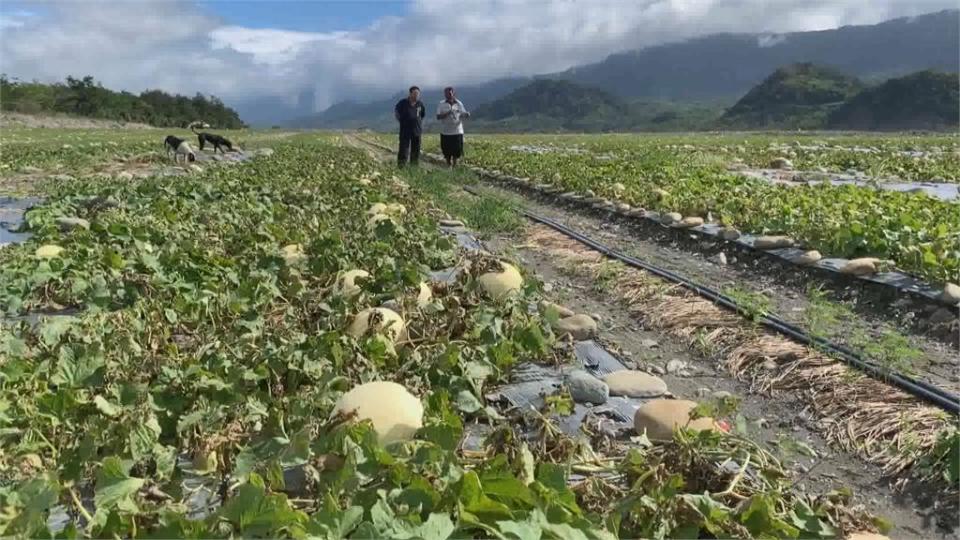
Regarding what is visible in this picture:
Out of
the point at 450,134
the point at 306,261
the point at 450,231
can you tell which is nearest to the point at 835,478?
the point at 306,261

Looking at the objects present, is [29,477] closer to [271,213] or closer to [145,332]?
[145,332]

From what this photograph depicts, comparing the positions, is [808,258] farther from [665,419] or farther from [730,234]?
[665,419]

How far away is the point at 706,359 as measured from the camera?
16.8 ft

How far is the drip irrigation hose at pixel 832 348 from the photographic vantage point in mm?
4238

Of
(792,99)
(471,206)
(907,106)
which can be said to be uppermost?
(792,99)

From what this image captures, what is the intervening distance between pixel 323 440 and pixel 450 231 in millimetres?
6153

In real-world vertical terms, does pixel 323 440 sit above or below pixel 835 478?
above

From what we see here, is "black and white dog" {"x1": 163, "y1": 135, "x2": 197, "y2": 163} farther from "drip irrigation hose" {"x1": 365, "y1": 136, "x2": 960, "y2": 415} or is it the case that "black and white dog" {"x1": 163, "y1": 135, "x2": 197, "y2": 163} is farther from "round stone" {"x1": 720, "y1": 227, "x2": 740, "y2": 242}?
"round stone" {"x1": 720, "y1": 227, "x2": 740, "y2": 242}

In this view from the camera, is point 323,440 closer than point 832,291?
Yes

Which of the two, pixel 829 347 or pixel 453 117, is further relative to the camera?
pixel 453 117

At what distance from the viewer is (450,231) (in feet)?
29.0

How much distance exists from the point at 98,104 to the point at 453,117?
67.6 metres

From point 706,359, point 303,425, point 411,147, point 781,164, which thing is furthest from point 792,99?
point 303,425

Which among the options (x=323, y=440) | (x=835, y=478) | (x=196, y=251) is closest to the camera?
(x=323, y=440)
